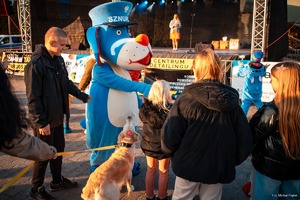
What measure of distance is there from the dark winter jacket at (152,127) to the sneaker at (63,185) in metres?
1.15

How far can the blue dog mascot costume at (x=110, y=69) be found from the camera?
3270mm

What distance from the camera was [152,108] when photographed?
9.08ft

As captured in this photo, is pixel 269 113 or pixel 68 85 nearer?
pixel 269 113

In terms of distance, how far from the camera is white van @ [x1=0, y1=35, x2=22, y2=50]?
16.3 metres

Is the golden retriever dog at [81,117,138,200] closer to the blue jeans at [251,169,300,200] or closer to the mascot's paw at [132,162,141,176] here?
the mascot's paw at [132,162,141,176]

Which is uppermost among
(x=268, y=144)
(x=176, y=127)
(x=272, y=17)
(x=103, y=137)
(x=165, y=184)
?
(x=272, y=17)

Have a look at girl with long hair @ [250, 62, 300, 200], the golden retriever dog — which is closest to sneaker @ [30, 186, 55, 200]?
the golden retriever dog

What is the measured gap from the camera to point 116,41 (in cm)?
331

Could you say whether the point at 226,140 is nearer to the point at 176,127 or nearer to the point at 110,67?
the point at 176,127

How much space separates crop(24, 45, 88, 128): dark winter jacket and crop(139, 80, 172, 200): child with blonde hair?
3.01ft

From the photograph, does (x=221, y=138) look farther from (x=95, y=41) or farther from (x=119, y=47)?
(x=95, y=41)

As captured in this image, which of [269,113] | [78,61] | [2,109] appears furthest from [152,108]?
[78,61]

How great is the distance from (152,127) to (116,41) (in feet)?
3.81

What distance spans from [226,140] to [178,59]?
22.7 ft
